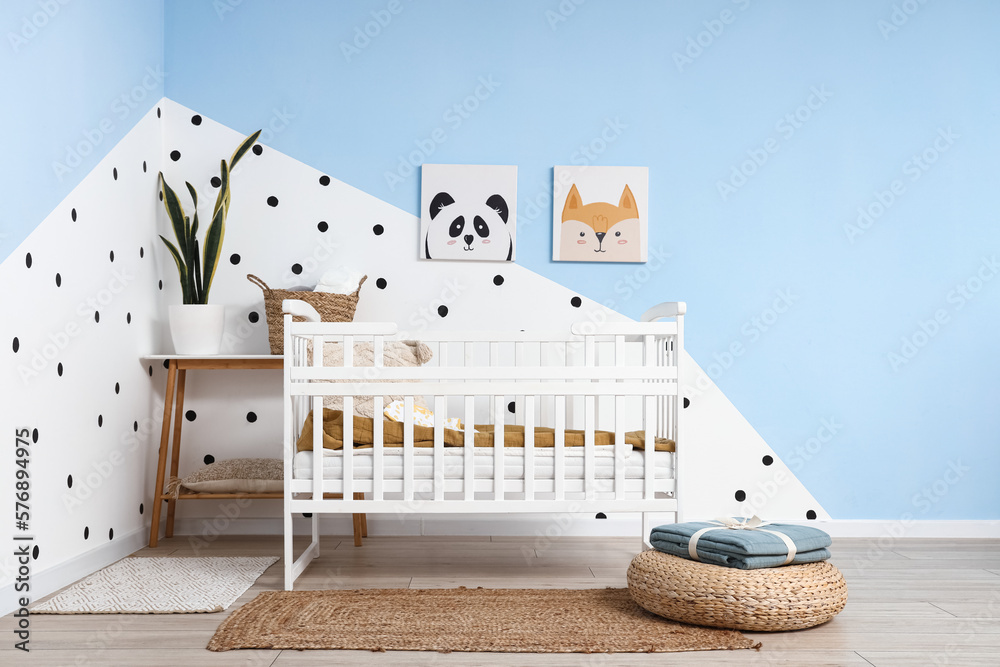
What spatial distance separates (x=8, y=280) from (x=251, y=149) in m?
1.11

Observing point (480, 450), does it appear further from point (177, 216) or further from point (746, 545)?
point (177, 216)

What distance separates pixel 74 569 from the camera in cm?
205

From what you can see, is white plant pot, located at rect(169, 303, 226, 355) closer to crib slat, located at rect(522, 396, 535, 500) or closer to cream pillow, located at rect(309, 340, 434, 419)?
cream pillow, located at rect(309, 340, 434, 419)

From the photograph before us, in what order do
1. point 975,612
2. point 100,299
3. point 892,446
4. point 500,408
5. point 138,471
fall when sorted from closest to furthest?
point 975,612
point 500,408
point 100,299
point 138,471
point 892,446

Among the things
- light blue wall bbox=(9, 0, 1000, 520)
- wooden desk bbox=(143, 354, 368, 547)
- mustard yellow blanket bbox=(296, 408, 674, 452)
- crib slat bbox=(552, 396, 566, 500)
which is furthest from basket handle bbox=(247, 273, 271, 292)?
crib slat bbox=(552, 396, 566, 500)

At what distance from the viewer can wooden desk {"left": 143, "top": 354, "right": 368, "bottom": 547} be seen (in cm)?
246

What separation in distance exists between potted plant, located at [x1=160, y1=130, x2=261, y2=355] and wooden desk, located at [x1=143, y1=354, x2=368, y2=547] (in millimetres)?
43

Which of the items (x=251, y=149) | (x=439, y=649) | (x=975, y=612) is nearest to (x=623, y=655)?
(x=439, y=649)

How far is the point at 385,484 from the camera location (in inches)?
78.4

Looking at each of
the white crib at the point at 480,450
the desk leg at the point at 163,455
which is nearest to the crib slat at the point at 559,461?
the white crib at the point at 480,450

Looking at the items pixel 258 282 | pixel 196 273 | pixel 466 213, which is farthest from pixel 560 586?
pixel 196 273

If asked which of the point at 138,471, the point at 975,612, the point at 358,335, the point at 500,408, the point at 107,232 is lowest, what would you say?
the point at 975,612

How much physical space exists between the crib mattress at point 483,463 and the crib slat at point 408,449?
1.1 inches

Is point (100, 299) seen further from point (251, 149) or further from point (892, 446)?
point (892, 446)
